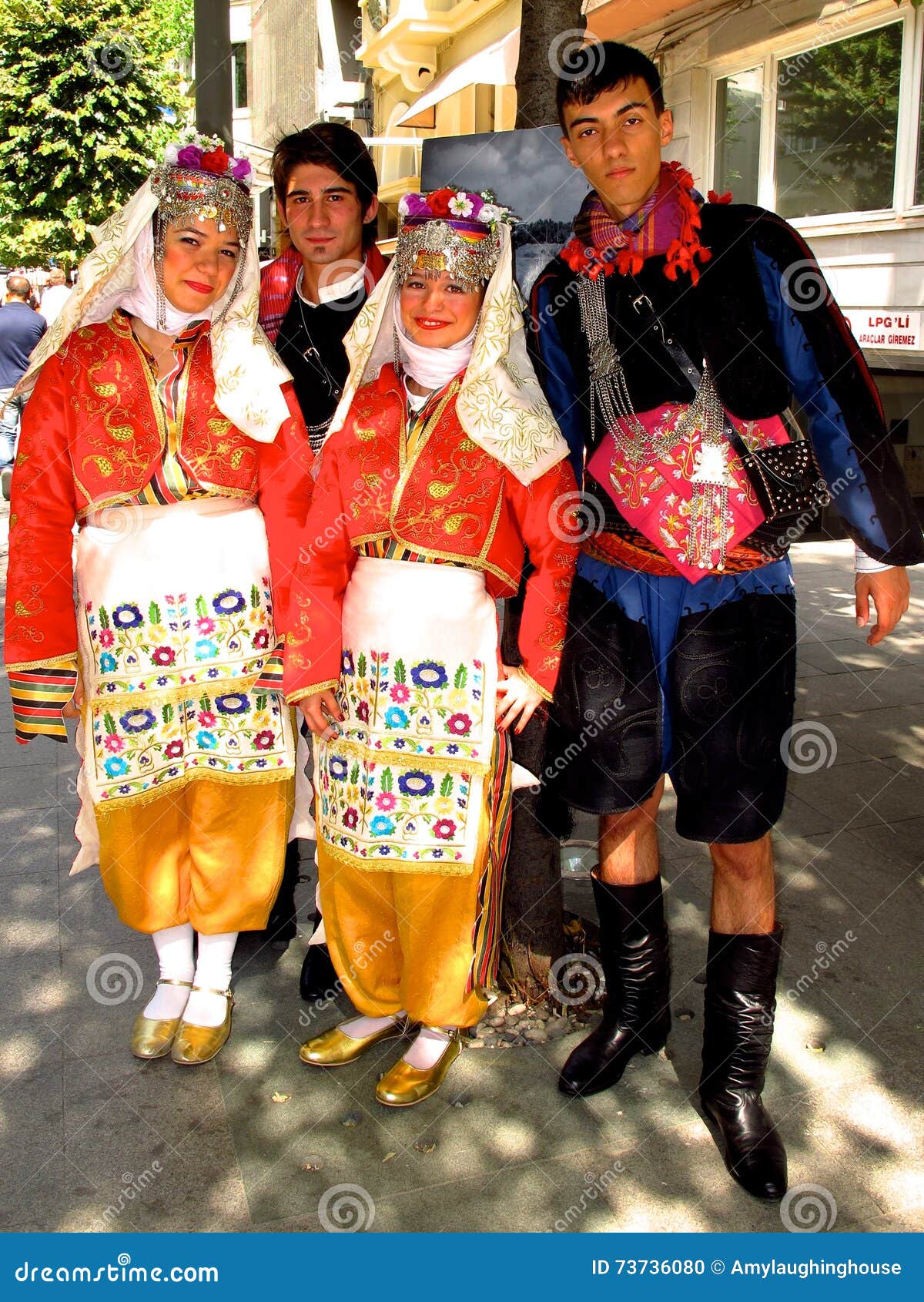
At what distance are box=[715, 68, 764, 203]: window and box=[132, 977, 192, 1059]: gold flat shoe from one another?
9862 mm

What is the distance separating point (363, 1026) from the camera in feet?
9.67

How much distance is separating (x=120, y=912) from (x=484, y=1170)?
116cm

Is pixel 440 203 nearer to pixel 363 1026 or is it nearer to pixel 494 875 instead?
pixel 494 875

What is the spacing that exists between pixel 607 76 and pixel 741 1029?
211 cm

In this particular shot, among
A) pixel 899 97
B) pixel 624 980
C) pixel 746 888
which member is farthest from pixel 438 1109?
pixel 899 97

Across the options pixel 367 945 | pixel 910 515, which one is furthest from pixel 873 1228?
pixel 910 515

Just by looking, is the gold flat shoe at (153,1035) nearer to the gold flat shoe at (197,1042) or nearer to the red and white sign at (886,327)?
the gold flat shoe at (197,1042)

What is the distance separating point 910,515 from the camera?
236 cm

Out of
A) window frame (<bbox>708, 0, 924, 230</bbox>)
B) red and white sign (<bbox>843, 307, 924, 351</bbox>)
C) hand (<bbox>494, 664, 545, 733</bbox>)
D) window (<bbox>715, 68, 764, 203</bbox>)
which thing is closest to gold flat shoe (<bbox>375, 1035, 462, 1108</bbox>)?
hand (<bbox>494, 664, 545, 733</bbox>)

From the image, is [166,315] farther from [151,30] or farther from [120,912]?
[151,30]

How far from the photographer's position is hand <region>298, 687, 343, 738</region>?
105 inches

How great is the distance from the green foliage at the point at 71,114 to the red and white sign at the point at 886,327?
11049 millimetres

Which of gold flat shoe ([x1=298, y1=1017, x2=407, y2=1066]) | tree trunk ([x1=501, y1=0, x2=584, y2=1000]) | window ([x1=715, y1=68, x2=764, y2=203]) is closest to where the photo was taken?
gold flat shoe ([x1=298, y1=1017, x2=407, y2=1066])

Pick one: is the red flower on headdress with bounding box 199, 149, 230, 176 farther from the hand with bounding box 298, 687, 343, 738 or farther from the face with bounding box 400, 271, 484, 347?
the hand with bounding box 298, 687, 343, 738
